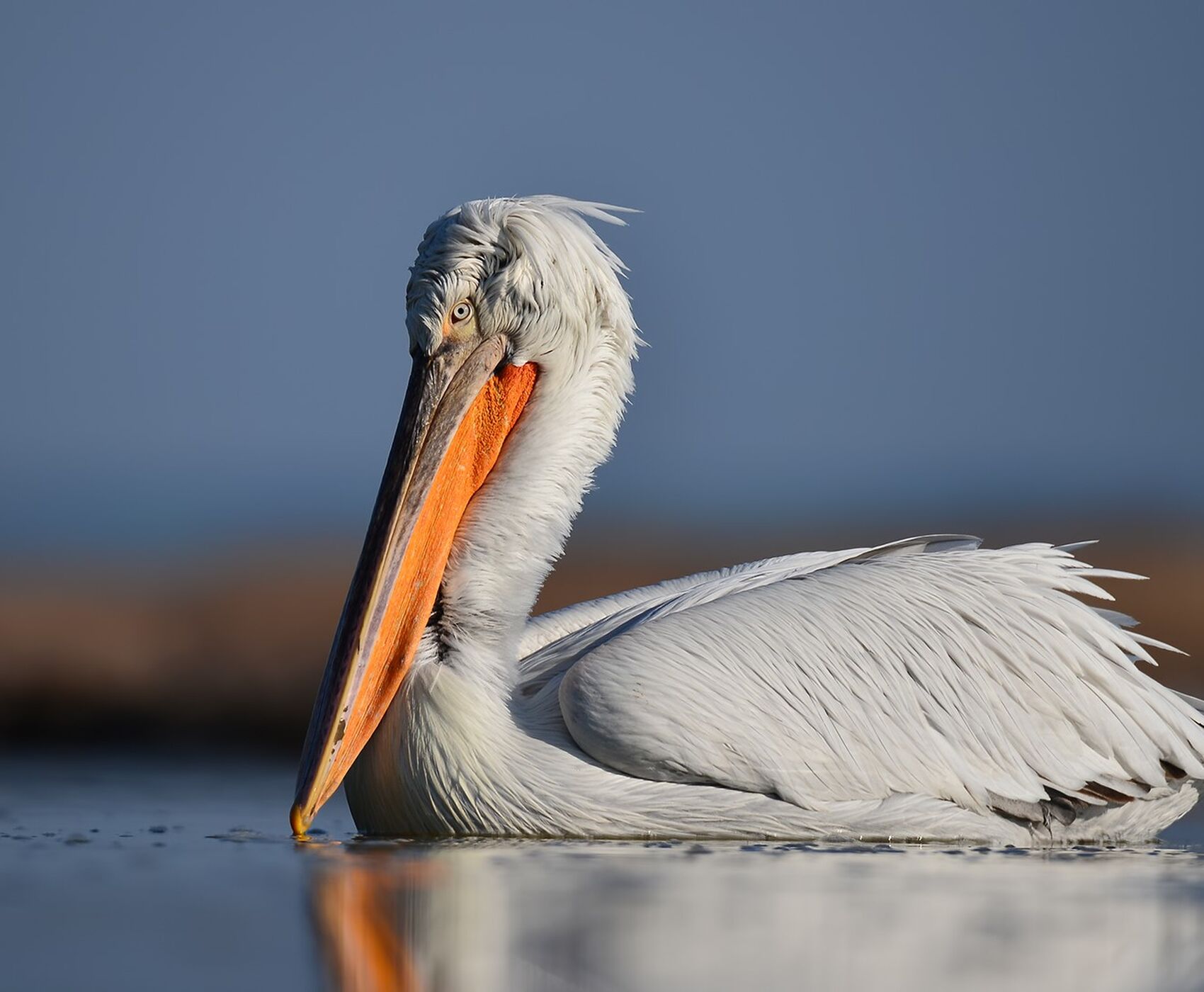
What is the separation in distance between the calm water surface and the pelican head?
765 millimetres

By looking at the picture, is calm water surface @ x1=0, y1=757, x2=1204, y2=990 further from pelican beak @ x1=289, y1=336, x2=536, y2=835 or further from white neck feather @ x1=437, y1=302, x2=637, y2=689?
white neck feather @ x1=437, y1=302, x2=637, y2=689

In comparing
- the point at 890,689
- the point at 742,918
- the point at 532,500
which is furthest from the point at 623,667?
the point at 742,918

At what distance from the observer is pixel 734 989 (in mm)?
2971

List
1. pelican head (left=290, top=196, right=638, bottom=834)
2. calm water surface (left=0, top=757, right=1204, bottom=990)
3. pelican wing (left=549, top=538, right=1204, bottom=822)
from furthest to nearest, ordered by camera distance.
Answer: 1. pelican head (left=290, top=196, right=638, bottom=834)
2. pelican wing (left=549, top=538, right=1204, bottom=822)
3. calm water surface (left=0, top=757, right=1204, bottom=990)

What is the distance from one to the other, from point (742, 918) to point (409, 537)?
196cm

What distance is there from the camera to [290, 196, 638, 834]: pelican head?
530 cm

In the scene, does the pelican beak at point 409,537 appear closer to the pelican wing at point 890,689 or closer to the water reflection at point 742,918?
the water reflection at point 742,918

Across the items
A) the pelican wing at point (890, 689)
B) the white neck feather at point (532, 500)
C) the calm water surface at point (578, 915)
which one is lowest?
the calm water surface at point (578, 915)

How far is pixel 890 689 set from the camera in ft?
17.5

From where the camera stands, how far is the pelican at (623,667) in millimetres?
4980

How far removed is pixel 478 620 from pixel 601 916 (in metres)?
1.79

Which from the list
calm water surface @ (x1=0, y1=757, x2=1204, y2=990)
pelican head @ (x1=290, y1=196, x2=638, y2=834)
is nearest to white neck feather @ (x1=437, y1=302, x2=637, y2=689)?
pelican head @ (x1=290, y1=196, x2=638, y2=834)

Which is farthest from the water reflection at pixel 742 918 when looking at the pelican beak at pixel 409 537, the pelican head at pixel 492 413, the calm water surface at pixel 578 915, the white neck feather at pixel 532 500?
the pelican head at pixel 492 413

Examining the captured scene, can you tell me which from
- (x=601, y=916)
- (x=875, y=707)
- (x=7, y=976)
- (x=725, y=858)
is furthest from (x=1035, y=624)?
(x=7, y=976)
